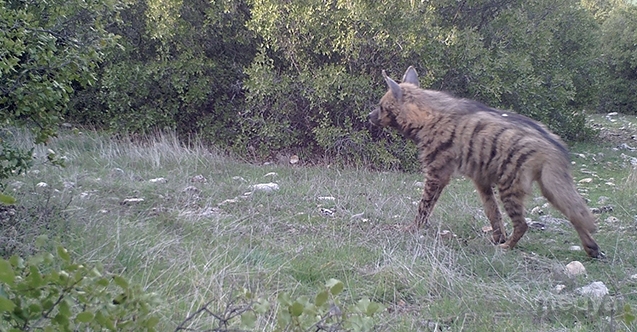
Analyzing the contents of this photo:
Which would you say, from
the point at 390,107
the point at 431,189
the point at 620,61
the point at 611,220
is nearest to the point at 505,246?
the point at 431,189

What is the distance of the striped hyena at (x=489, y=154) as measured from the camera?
18.4 ft

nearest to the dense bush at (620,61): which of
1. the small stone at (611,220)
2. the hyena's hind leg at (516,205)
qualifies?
the small stone at (611,220)

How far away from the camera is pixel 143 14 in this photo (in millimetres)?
12102

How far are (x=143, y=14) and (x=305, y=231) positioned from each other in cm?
791

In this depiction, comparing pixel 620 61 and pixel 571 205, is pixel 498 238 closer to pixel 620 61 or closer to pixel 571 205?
pixel 571 205

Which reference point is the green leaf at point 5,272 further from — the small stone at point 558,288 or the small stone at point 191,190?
the small stone at point 191,190

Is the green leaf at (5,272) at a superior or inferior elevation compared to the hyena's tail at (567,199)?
superior

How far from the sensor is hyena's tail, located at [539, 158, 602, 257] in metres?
5.48

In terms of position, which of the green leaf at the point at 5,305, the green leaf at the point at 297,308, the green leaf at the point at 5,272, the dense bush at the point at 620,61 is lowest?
the dense bush at the point at 620,61

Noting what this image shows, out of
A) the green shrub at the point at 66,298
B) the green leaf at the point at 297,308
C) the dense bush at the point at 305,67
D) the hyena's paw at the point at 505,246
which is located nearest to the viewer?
the green shrub at the point at 66,298

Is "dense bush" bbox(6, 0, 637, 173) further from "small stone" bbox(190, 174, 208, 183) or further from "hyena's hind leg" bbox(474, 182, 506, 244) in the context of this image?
"hyena's hind leg" bbox(474, 182, 506, 244)

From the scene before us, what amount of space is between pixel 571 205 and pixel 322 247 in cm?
222

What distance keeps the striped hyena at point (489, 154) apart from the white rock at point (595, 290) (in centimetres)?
100

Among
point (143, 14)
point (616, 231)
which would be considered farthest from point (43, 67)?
point (143, 14)
